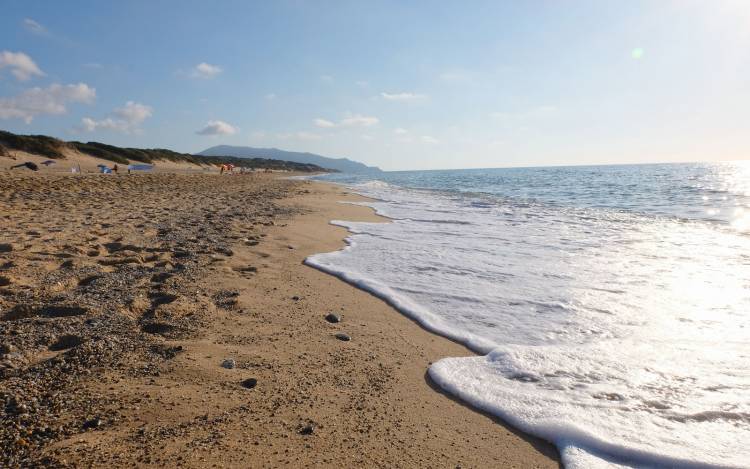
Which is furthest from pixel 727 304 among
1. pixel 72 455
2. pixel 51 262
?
pixel 51 262

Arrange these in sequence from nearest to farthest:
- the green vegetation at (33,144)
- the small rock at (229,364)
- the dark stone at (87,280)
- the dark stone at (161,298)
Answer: the small rock at (229,364) < the dark stone at (161,298) < the dark stone at (87,280) < the green vegetation at (33,144)

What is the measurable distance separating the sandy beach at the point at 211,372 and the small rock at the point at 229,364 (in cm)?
1

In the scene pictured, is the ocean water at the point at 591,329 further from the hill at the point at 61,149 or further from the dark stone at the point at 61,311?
the hill at the point at 61,149

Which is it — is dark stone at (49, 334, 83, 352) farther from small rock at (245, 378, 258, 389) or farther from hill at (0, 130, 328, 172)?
hill at (0, 130, 328, 172)

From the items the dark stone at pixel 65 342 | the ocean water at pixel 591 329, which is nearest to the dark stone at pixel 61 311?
the dark stone at pixel 65 342

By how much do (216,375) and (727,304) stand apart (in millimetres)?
5035

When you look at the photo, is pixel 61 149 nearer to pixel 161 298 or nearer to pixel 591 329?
pixel 161 298

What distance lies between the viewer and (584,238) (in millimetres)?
8359

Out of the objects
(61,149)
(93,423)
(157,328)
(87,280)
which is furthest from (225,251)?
(61,149)

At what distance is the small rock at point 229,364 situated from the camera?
262 centimetres

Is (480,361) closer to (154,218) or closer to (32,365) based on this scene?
(32,365)

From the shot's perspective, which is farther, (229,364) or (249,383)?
(229,364)

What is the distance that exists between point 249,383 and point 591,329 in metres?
2.97

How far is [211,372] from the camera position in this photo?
2525mm
